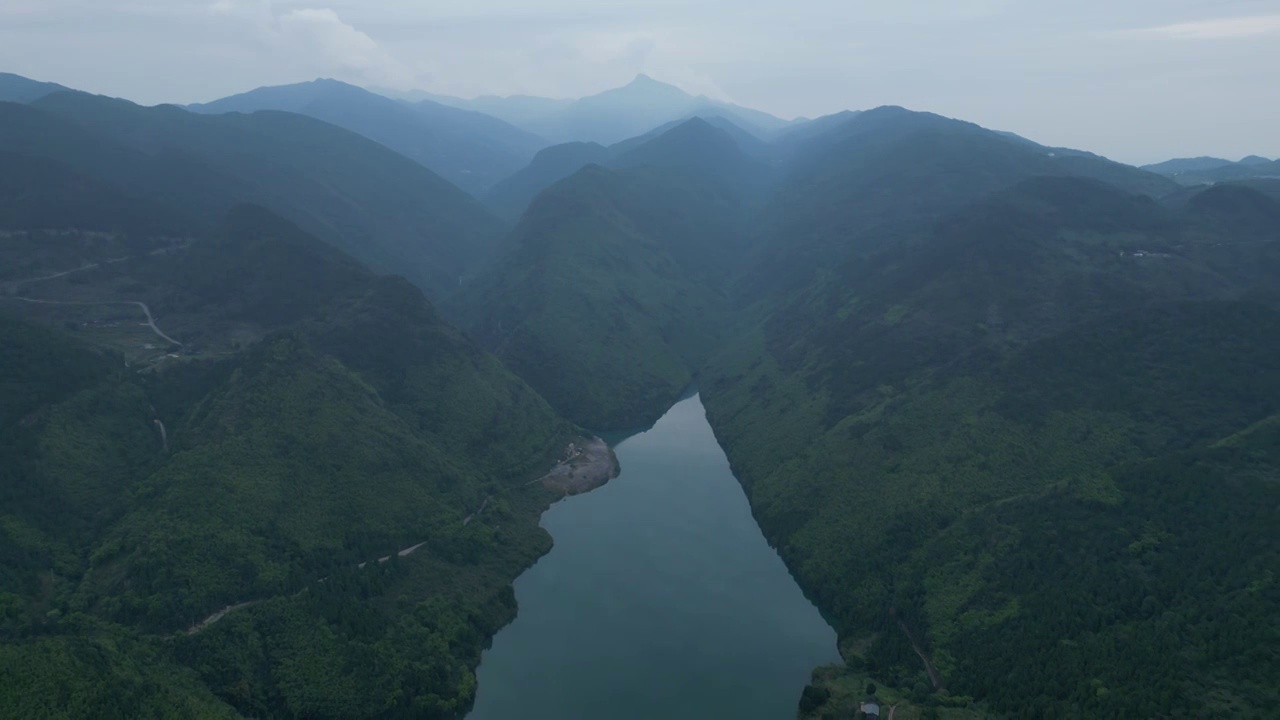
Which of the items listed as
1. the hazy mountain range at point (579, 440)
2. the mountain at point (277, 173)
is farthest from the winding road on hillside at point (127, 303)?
the mountain at point (277, 173)

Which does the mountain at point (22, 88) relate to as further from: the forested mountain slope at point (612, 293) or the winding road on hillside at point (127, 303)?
the winding road on hillside at point (127, 303)

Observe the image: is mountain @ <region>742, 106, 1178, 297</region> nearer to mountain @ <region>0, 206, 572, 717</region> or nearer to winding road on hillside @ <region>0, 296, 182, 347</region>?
mountain @ <region>0, 206, 572, 717</region>

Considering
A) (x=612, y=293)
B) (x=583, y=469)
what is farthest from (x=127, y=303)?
(x=612, y=293)

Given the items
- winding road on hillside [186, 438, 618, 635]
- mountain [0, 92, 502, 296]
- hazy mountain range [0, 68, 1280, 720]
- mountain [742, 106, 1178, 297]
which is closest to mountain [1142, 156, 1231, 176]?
mountain [742, 106, 1178, 297]

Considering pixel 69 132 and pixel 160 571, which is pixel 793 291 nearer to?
pixel 160 571

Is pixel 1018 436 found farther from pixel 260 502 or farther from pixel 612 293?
pixel 612 293
